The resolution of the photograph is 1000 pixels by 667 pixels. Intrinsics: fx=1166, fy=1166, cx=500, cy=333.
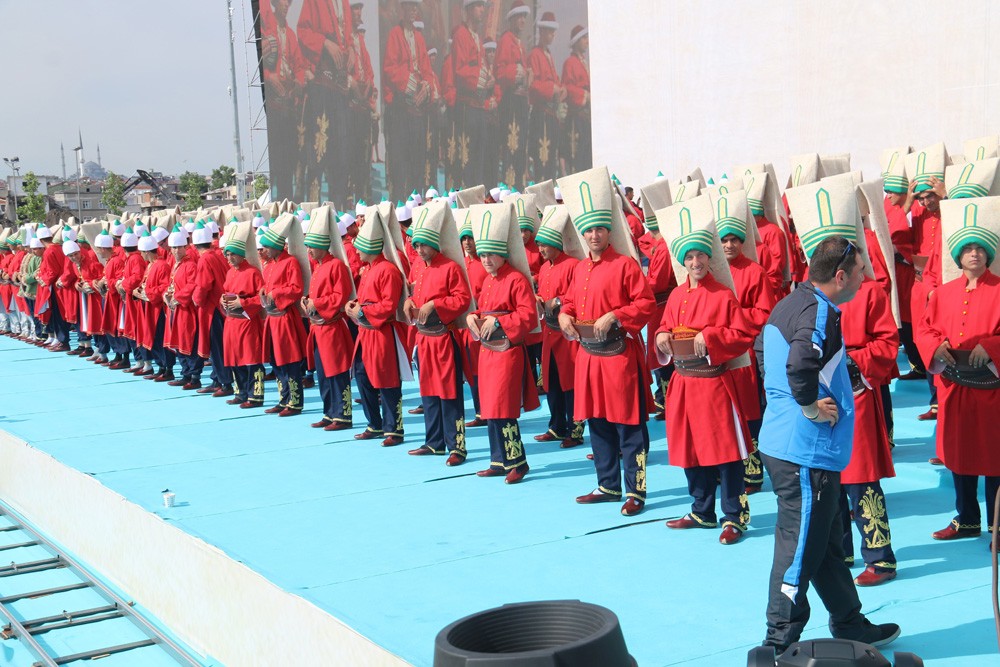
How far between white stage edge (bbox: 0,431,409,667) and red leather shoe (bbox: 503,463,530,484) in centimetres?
246

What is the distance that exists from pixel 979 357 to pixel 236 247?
751 cm

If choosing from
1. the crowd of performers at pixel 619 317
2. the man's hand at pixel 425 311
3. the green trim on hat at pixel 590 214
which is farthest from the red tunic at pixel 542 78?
the green trim on hat at pixel 590 214

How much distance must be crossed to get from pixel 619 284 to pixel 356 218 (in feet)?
21.6

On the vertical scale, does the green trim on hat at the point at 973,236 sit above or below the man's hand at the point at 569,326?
above

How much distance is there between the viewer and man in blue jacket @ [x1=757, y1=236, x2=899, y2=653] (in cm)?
415

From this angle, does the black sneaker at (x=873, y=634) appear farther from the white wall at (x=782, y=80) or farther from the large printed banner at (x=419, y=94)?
the large printed banner at (x=419, y=94)

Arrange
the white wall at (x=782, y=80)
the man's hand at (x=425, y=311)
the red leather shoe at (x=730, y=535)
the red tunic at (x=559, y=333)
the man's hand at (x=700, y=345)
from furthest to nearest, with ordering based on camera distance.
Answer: the white wall at (x=782, y=80) → the man's hand at (x=425, y=311) → the red tunic at (x=559, y=333) → the red leather shoe at (x=730, y=535) → the man's hand at (x=700, y=345)

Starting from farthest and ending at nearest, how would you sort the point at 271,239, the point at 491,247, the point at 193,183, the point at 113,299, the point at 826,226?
the point at 193,183 → the point at 113,299 → the point at 271,239 → the point at 491,247 → the point at 826,226

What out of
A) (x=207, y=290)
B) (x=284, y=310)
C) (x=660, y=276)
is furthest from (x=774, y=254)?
(x=207, y=290)

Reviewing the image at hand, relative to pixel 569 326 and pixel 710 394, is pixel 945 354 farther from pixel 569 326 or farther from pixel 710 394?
pixel 569 326

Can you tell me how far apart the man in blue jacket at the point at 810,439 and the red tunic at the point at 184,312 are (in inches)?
350

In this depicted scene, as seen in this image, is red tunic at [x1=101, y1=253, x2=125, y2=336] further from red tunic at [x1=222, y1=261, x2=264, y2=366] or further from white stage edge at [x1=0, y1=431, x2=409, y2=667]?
white stage edge at [x1=0, y1=431, x2=409, y2=667]

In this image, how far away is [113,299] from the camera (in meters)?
14.7

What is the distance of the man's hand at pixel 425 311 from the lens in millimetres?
8430
